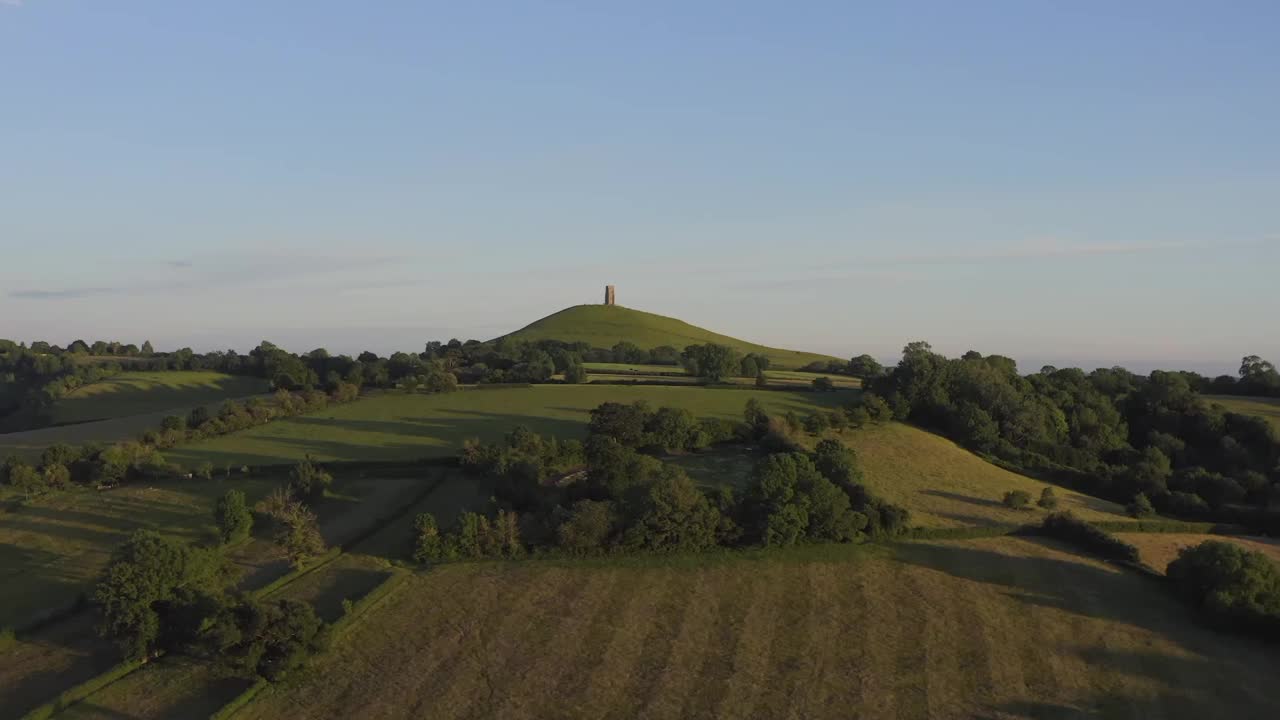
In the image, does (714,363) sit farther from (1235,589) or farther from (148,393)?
(148,393)

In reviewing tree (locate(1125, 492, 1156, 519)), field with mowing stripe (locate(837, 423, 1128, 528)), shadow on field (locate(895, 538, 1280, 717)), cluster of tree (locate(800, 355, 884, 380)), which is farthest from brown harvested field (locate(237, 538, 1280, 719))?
cluster of tree (locate(800, 355, 884, 380))

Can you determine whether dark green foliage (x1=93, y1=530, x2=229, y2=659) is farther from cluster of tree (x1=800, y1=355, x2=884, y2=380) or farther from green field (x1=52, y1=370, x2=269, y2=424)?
cluster of tree (x1=800, y1=355, x2=884, y2=380)

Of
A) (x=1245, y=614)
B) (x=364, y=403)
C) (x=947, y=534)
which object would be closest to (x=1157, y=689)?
(x=1245, y=614)

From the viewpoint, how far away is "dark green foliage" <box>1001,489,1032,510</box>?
66.6 metres

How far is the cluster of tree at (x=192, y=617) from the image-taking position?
40219mm

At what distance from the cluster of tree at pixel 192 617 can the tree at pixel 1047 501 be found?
5529 centimetres

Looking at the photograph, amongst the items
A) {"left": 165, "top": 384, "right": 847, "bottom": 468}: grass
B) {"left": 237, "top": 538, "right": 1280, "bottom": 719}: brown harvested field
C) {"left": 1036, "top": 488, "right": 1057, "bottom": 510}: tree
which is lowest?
{"left": 237, "top": 538, "right": 1280, "bottom": 719}: brown harvested field

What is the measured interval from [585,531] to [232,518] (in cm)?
2512

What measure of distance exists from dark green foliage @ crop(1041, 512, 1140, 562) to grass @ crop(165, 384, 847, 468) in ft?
123

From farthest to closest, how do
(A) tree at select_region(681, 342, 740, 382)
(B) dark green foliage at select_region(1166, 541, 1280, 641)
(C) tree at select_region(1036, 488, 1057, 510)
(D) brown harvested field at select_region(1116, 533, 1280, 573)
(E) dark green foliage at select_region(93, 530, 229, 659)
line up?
1. (A) tree at select_region(681, 342, 740, 382)
2. (C) tree at select_region(1036, 488, 1057, 510)
3. (D) brown harvested field at select_region(1116, 533, 1280, 573)
4. (B) dark green foliage at select_region(1166, 541, 1280, 641)
5. (E) dark green foliage at select_region(93, 530, 229, 659)

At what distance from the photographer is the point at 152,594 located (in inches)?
1703

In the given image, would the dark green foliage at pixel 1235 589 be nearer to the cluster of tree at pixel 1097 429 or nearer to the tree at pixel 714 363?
the cluster of tree at pixel 1097 429

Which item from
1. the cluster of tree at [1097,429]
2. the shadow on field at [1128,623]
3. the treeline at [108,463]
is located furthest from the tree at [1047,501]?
the treeline at [108,463]

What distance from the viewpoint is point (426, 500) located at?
67688 millimetres
